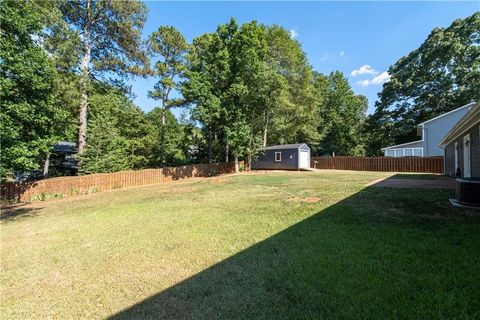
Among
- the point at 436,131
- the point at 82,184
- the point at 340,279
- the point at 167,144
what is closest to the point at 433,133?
the point at 436,131

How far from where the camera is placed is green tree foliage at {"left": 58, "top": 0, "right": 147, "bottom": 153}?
16.5 meters

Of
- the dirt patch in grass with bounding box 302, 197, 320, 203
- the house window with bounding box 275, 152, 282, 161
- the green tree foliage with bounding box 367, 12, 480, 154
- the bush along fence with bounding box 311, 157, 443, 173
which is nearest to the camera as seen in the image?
the dirt patch in grass with bounding box 302, 197, 320, 203

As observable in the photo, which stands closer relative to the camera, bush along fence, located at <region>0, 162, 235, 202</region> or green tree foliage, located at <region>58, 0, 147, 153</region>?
bush along fence, located at <region>0, 162, 235, 202</region>

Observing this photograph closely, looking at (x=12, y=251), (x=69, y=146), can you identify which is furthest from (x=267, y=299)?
(x=69, y=146)

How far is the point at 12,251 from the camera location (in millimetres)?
4758

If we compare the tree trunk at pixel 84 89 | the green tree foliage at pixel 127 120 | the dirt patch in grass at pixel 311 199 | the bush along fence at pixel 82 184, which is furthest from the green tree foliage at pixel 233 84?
the dirt patch in grass at pixel 311 199

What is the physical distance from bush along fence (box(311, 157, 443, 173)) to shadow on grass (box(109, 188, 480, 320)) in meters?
16.9

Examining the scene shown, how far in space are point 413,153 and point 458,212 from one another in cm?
1982

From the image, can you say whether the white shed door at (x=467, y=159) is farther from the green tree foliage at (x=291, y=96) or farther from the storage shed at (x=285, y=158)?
the green tree foliage at (x=291, y=96)

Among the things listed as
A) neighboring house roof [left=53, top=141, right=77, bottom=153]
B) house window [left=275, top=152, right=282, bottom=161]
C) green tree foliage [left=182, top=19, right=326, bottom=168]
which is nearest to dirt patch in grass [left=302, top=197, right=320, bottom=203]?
green tree foliage [left=182, top=19, right=326, bottom=168]

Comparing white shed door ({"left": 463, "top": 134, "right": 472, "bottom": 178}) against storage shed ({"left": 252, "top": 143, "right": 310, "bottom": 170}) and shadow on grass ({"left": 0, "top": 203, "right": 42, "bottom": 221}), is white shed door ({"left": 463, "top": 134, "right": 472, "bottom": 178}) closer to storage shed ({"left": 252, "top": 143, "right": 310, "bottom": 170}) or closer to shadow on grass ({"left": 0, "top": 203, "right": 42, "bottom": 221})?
storage shed ({"left": 252, "top": 143, "right": 310, "bottom": 170})

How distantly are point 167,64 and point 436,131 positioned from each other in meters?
23.7

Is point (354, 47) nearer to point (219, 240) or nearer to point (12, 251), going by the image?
point (219, 240)

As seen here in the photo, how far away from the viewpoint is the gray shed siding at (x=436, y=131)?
61.7 ft
